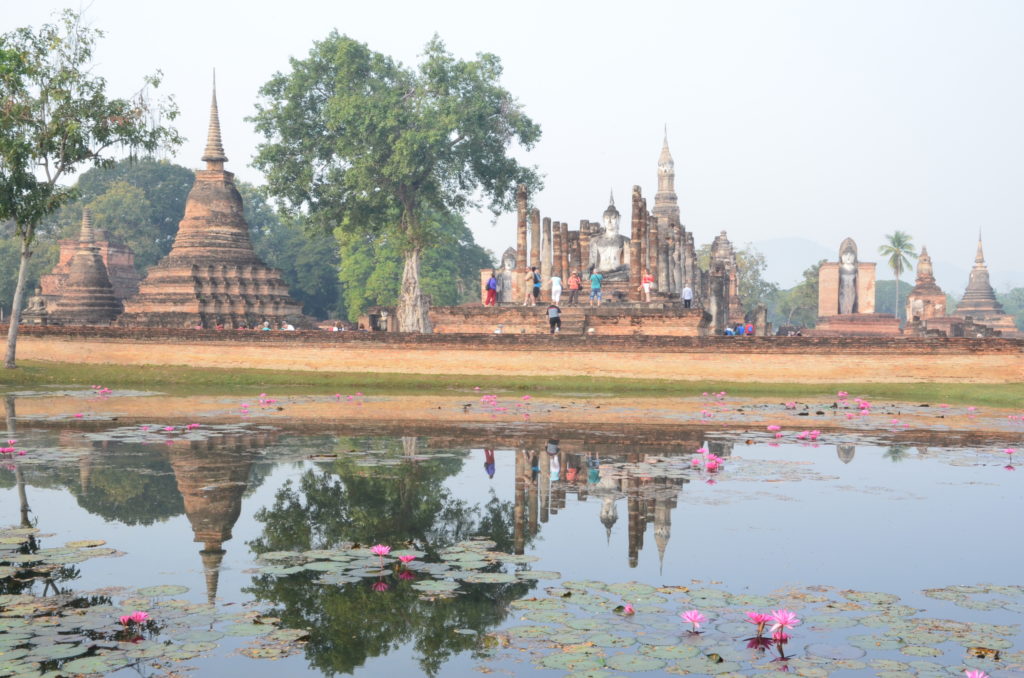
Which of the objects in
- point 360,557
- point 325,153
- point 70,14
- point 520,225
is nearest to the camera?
point 360,557

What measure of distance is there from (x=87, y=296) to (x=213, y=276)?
30.7ft

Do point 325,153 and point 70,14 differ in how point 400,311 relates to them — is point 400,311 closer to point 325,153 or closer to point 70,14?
point 325,153

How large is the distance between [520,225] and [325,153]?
29.8 ft

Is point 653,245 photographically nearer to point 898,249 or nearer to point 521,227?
point 521,227

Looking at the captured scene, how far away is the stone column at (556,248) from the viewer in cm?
3784

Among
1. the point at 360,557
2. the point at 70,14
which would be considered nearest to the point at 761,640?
the point at 360,557

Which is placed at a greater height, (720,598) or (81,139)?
(81,139)

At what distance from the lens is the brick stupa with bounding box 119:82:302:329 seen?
4216cm

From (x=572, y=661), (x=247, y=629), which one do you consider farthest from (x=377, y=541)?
(x=572, y=661)

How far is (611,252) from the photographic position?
4156 cm

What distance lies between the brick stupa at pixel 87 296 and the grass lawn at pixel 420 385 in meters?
23.4

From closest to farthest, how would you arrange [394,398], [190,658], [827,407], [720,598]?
[190,658], [720,598], [827,407], [394,398]

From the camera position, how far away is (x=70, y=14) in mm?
25984

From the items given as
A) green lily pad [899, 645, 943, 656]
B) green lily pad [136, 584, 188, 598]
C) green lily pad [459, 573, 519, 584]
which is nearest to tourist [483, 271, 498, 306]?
green lily pad [459, 573, 519, 584]
